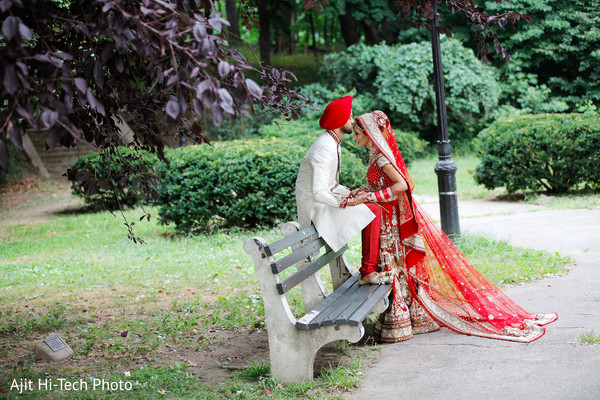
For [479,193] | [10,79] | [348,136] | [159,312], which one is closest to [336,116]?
[10,79]

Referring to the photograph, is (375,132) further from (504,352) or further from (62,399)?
(62,399)

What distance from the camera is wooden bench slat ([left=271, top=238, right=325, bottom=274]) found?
381cm

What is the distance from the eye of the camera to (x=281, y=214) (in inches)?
372

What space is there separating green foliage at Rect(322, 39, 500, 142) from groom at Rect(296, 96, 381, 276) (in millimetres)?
12170

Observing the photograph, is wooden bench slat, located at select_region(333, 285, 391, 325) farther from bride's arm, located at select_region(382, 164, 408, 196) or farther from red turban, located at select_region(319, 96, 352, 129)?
red turban, located at select_region(319, 96, 352, 129)

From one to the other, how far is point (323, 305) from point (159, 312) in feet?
7.57

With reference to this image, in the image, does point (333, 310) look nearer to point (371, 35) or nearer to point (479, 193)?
point (479, 193)

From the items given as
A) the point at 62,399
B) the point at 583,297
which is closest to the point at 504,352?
the point at 583,297

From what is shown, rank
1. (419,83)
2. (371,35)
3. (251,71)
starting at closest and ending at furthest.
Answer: (251,71) < (419,83) < (371,35)

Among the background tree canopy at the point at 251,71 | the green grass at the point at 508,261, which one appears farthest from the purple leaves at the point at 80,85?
the green grass at the point at 508,261

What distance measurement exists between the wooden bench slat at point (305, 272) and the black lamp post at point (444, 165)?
267 cm

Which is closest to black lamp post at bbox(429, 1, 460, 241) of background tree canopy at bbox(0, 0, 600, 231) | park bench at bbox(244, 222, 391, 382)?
background tree canopy at bbox(0, 0, 600, 231)

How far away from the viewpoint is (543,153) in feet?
35.1

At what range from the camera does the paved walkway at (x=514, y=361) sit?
3586mm
